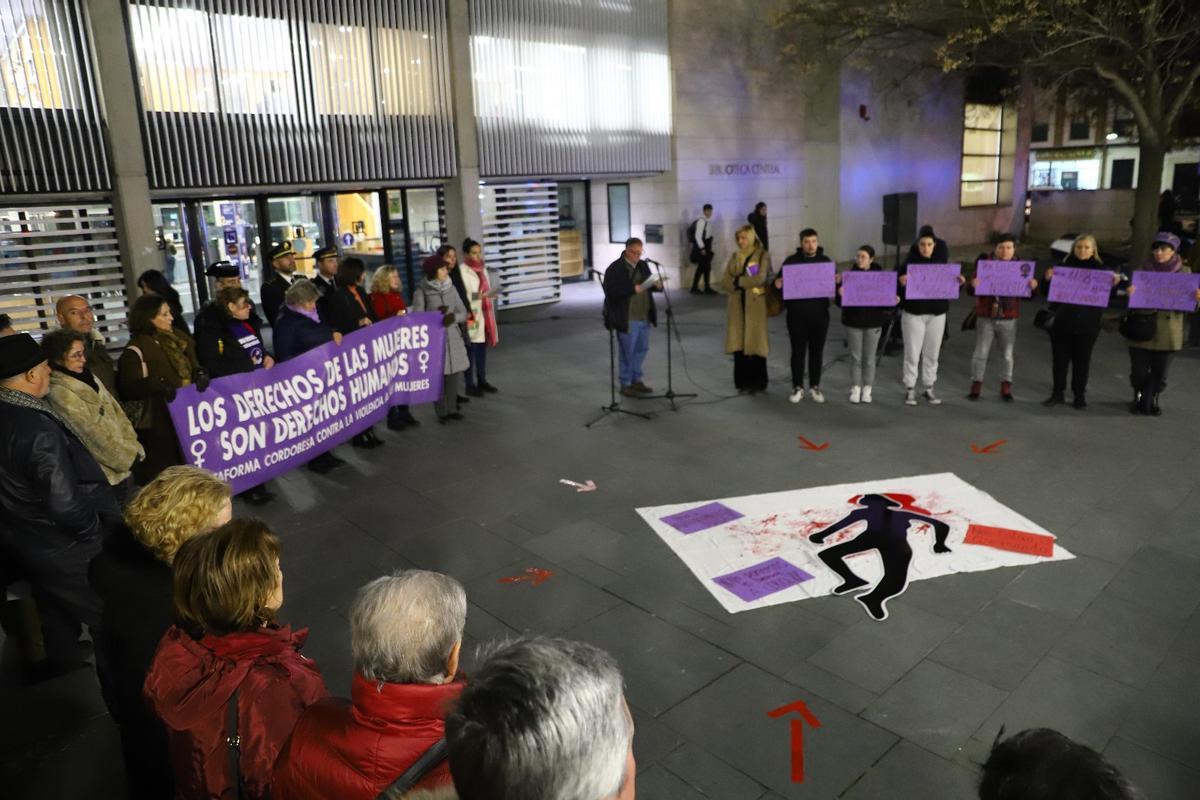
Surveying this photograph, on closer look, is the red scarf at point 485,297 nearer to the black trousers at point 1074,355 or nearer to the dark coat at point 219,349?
the dark coat at point 219,349

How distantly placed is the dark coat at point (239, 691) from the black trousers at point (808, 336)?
7760 millimetres

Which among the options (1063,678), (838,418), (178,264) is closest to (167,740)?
(1063,678)

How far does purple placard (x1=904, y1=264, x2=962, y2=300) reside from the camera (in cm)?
877

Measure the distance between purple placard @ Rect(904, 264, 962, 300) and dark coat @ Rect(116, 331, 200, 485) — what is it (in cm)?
696

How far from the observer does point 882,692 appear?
13.7ft

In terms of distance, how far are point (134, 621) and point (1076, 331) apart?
8.81m

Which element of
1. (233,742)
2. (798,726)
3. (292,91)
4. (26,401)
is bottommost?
(798,726)

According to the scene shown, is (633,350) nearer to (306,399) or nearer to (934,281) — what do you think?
(934,281)

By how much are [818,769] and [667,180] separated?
53.4 ft

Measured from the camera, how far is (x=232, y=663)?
2.36m

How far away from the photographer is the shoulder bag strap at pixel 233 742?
2334 mm

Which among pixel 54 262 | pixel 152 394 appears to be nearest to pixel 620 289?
pixel 152 394

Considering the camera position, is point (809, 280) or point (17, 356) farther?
point (809, 280)

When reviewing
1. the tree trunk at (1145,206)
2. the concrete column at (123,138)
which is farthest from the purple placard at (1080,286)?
→ the concrete column at (123,138)
